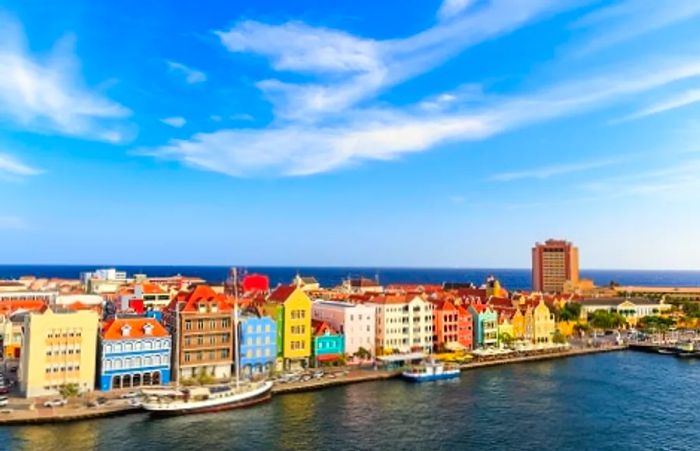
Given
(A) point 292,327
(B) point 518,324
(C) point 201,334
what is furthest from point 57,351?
(B) point 518,324

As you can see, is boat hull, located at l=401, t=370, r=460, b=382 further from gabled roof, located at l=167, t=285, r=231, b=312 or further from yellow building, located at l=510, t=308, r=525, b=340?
yellow building, located at l=510, t=308, r=525, b=340

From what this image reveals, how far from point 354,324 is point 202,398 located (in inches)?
1202

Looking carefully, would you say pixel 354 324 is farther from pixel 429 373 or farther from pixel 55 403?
pixel 55 403

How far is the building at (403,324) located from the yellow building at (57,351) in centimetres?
4254

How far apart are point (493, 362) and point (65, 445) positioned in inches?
2500

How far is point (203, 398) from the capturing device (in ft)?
201

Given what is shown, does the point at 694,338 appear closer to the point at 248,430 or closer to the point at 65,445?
the point at 248,430

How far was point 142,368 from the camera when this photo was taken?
66438 millimetres

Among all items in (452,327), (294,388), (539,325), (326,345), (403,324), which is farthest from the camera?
(539,325)

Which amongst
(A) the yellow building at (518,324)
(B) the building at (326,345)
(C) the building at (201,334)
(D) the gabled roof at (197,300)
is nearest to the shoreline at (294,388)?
(B) the building at (326,345)

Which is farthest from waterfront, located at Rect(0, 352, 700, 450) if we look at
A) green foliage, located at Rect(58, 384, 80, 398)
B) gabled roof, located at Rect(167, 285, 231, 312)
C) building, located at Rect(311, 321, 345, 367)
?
gabled roof, located at Rect(167, 285, 231, 312)

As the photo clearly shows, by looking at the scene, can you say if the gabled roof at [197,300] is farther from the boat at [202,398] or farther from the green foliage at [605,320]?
the green foliage at [605,320]

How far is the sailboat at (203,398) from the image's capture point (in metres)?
58.4

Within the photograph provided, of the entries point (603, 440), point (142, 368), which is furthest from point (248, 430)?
point (603, 440)
